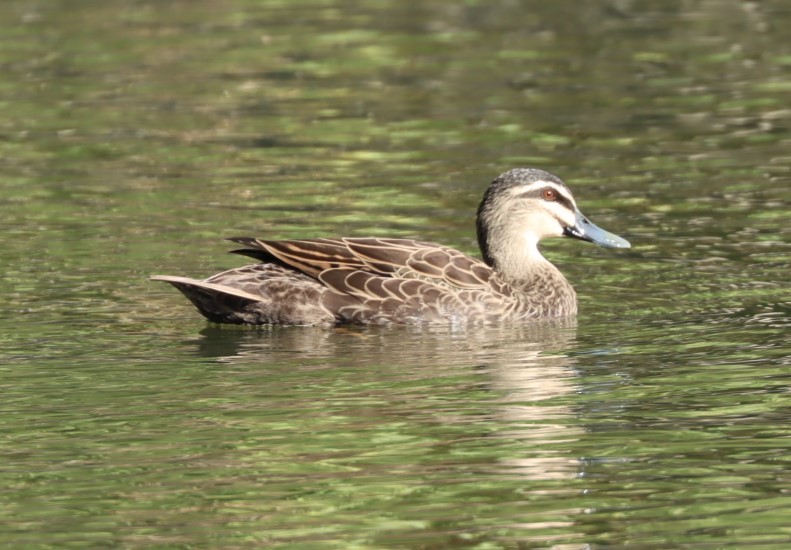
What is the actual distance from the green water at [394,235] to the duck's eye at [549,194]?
78 cm

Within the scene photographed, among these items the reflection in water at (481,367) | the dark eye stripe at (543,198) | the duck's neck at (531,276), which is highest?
the dark eye stripe at (543,198)

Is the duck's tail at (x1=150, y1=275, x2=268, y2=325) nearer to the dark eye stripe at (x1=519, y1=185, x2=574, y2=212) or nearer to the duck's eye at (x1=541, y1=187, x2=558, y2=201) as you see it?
the dark eye stripe at (x1=519, y1=185, x2=574, y2=212)

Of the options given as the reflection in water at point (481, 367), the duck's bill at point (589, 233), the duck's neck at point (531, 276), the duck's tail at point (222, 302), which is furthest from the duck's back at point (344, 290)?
the duck's bill at point (589, 233)

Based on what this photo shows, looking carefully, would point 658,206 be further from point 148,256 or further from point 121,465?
point 121,465

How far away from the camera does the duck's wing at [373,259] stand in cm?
1198

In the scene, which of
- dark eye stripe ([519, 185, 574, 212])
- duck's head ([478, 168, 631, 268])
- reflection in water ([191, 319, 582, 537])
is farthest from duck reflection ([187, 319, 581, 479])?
dark eye stripe ([519, 185, 574, 212])

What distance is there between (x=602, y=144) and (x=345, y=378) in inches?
311

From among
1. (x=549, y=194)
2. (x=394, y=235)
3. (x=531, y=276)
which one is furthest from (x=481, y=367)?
(x=394, y=235)

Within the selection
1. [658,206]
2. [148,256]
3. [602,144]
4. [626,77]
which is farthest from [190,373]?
[626,77]

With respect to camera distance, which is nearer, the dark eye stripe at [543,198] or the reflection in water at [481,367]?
the reflection in water at [481,367]

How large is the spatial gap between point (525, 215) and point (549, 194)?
23cm

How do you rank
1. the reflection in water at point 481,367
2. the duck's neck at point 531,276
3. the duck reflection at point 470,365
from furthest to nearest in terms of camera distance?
the duck's neck at point 531,276 → the duck reflection at point 470,365 → the reflection in water at point 481,367

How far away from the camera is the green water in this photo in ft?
26.5

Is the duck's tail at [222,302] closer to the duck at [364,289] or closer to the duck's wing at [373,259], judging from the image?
the duck at [364,289]
